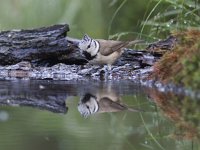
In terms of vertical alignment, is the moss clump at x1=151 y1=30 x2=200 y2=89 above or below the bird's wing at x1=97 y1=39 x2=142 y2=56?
below

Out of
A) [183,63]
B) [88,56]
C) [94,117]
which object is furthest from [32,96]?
[88,56]

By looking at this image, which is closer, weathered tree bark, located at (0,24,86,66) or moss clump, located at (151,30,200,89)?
moss clump, located at (151,30,200,89)

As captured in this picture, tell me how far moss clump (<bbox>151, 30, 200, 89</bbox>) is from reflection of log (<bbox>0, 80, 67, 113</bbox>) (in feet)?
2.62

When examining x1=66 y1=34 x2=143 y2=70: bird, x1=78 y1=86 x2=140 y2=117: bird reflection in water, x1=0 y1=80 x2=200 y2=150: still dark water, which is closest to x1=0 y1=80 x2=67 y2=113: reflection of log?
x1=0 y1=80 x2=200 y2=150: still dark water

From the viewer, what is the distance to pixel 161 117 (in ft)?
13.6

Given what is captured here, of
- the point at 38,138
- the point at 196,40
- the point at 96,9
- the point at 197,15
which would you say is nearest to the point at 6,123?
the point at 38,138

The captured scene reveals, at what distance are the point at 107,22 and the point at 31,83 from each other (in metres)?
3.40

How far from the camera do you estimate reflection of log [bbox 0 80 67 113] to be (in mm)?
4791

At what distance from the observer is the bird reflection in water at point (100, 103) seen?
456cm

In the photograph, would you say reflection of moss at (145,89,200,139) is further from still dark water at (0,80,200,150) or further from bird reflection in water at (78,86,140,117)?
Result: bird reflection in water at (78,86,140,117)

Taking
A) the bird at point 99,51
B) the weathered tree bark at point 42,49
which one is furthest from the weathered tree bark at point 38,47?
the bird at point 99,51

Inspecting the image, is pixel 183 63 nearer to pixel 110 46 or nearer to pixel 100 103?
pixel 100 103

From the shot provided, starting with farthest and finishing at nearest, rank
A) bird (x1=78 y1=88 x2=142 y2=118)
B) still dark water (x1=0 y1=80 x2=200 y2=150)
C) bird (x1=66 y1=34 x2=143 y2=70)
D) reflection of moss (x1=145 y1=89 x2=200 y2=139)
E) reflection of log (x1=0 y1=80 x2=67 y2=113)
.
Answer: bird (x1=66 y1=34 x2=143 y2=70), reflection of log (x1=0 y1=80 x2=67 y2=113), bird (x1=78 y1=88 x2=142 y2=118), reflection of moss (x1=145 y1=89 x2=200 y2=139), still dark water (x1=0 y1=80 x2=200 y2=150)

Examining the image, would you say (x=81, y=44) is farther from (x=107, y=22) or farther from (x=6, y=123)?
(x=107, y=22)
